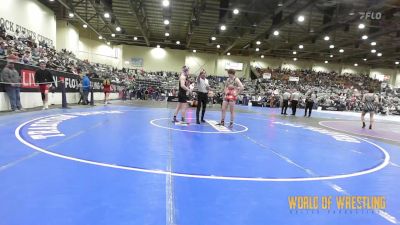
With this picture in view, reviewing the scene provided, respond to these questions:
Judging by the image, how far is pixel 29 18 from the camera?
24.4 meters

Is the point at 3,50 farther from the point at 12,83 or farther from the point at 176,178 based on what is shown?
the point at 176,178

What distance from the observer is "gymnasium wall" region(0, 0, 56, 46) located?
21141 millimetres

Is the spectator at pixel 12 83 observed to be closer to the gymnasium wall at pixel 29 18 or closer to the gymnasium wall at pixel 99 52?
the gymnasium wall at pixel 29 18

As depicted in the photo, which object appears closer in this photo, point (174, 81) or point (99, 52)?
point (174, 81)

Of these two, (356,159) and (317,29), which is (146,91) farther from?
(356,159)

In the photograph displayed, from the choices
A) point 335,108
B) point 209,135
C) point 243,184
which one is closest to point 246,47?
point 335,108

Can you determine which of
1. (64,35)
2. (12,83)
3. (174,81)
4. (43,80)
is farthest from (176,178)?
(174,81)

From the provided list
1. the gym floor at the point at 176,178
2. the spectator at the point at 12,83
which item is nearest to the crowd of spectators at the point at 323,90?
the spectator at the point at 12,83

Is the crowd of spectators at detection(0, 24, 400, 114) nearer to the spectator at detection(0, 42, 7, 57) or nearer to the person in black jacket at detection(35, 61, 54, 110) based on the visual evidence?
the spectator at detection(0, 42, 7, 57)

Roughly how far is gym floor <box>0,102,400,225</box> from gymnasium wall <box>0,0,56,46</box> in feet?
57.9

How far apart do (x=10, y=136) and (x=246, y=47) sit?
38895 millimetres

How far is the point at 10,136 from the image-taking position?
20.0 feet

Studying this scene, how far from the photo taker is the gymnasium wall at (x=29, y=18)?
21141 mm

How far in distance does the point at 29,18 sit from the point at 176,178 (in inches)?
1002
